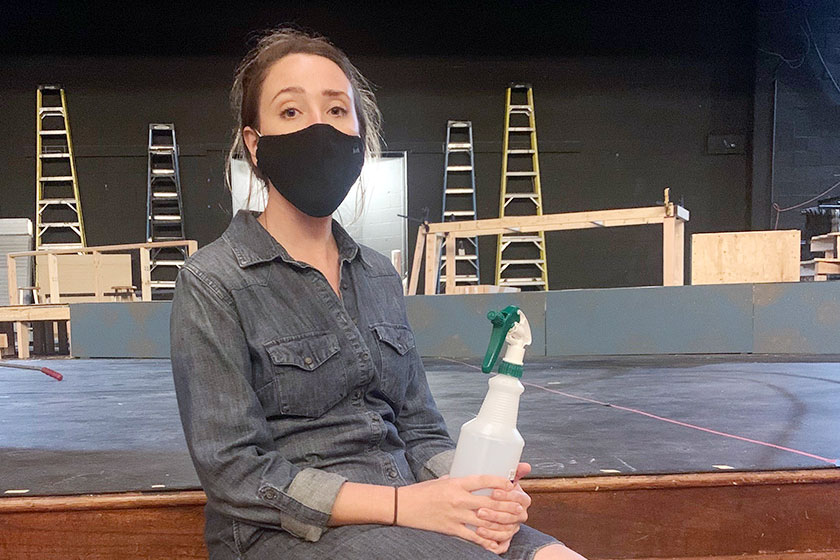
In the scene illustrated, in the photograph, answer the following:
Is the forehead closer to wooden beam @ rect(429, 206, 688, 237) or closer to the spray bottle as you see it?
the spray bottle

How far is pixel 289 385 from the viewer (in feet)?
2.53

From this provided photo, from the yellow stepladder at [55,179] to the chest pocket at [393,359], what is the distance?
6388 millimetres

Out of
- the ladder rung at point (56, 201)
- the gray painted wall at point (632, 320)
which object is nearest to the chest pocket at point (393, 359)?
the gray painted wall at point (632, 320)

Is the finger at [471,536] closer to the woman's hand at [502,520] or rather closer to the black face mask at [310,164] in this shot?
the woman's hand at [502,520]

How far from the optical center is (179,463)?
125 cm

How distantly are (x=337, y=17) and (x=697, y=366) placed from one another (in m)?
5.25

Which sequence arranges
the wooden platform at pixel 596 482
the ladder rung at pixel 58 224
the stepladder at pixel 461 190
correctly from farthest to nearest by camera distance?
1. the stepladder at pixel 461 190
2. the ladder rung at pixel 58 224
3. the wooden platform at pixel 596 482

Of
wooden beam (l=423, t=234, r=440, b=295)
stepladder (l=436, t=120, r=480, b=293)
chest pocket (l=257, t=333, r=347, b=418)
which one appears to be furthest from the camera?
stepladder (l=436, t=120, r=480, b=293)

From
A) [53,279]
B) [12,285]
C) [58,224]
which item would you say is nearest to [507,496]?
[53,279]

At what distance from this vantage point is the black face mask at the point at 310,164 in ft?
2.72

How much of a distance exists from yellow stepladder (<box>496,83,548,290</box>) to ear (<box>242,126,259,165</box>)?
18.0 feet

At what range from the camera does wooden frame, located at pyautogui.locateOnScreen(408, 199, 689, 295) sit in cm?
384

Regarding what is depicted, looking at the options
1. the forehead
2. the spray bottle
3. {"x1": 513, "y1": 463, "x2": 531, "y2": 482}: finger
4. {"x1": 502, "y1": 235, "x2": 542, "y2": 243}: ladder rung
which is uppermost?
the forehead

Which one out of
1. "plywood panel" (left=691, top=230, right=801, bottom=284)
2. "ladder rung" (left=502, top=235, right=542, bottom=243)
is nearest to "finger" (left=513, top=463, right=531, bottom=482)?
"plywood panel" (left=691, top=230, right=801, bottom=284)
